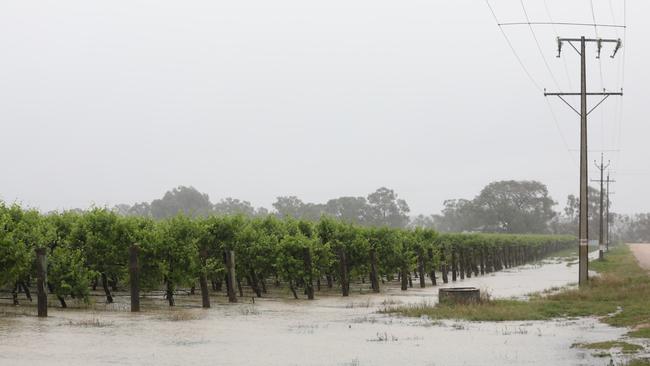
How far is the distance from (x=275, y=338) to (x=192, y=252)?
330 inches

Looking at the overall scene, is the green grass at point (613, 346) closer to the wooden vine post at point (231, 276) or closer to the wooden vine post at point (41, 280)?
the wooden vine post at point (41, 280)

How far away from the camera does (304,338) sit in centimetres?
1575

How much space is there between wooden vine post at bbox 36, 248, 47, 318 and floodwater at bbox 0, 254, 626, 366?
Result: 0.34m

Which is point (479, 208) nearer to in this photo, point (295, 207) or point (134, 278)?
point (295, 207)

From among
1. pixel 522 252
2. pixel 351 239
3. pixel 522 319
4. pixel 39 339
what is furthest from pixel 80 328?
pixel 522 252

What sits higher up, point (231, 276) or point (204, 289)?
point (231, 276)

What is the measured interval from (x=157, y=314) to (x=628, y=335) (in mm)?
11260

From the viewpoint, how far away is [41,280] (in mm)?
18297

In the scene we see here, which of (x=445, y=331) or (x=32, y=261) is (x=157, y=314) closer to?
(x=32, y=261)

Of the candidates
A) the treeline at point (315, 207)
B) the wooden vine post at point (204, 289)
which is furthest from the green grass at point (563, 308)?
the treeline at point (315, 207)

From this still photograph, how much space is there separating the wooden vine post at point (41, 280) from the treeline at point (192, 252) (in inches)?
A: 30.8

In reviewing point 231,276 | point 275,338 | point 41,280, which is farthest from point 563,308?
point 41,280

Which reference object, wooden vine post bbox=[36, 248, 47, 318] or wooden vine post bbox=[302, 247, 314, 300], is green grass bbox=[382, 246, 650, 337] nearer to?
wooden vine post bbox=[302, 247, 314, 300]

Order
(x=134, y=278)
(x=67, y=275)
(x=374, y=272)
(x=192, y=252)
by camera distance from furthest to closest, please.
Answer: (x=374, y=272) → (x=192, y=252) → (x=134, y=278) → (x=67, y=275)
